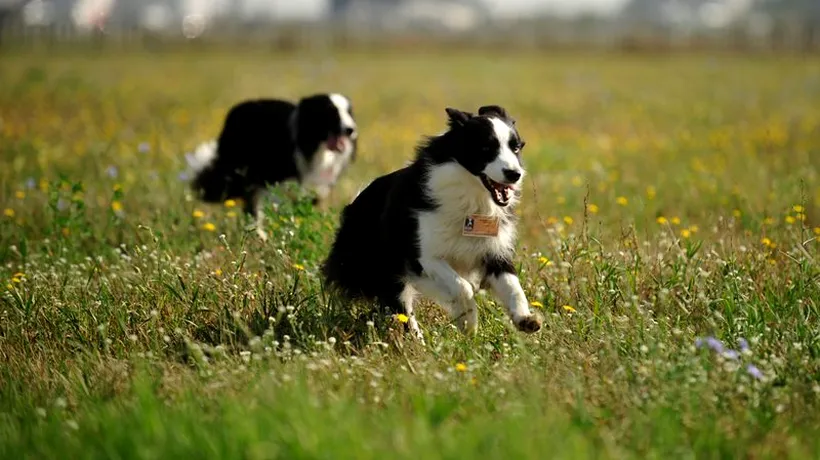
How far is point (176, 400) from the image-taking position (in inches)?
148

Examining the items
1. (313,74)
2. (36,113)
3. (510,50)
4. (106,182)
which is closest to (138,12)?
(510,50)

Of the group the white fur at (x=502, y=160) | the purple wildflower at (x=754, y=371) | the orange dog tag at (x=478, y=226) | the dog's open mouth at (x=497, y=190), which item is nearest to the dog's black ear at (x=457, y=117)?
the white fur at (x=502, y=160)

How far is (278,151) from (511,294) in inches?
164

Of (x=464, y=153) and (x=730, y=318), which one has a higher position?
(x=464, y=153)

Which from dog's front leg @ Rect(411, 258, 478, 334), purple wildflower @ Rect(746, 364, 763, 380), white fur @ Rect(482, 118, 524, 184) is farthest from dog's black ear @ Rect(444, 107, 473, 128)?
purple wildflower @ Rect(746, 364, 763, 380)

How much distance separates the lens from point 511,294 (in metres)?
4.82

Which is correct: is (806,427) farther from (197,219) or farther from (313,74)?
(313,74)

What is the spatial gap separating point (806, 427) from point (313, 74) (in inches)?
844

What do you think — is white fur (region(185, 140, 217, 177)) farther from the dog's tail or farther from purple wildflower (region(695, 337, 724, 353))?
purple wildflower (region(695, 337, 724, 353))

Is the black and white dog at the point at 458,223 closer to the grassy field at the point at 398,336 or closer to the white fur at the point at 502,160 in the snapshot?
the white fur at the point at 502,160

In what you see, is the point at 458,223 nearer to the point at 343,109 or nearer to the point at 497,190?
the point at 497,190

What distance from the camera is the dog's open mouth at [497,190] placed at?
15.8 feet

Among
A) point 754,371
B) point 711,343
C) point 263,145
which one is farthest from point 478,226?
point 263,145

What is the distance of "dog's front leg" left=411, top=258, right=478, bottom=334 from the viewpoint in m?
4.78
